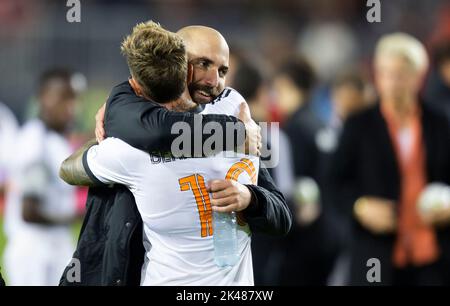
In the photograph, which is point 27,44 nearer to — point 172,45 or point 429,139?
point 429,139

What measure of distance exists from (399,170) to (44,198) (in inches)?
99.5

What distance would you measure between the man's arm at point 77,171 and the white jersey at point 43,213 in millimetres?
3213

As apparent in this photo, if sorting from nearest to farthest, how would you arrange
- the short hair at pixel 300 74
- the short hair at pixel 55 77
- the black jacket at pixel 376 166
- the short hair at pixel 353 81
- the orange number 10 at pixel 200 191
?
the orange number 10 at pixel 200 191, the black jacket at pixel 376 166, the short hair at pixel 55 77, the short hair at pixel 300 74, the short hair at pixel 353 81

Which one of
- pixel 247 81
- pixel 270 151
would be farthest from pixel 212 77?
pixel 247 81

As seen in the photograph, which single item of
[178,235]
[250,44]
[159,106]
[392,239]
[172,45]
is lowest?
[392,239]

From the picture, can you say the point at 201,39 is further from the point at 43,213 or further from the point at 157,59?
the point at 43,213

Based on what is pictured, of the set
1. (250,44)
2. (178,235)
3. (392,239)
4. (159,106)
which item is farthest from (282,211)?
(250,44)

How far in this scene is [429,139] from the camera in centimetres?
540

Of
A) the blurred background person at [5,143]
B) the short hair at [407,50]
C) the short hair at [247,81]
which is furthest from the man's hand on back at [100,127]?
the blurred background person at [5,143]

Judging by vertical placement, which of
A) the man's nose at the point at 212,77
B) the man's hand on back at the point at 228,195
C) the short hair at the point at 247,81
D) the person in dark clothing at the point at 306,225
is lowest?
A: the person in dark clothing at the point at 306,225

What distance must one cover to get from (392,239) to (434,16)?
31.3 ft

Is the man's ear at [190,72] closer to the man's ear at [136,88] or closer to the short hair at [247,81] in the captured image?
the man's ear at [136,88]

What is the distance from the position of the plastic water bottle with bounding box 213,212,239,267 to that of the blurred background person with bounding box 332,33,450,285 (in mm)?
2602

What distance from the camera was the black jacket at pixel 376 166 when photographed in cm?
534
